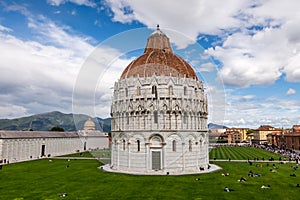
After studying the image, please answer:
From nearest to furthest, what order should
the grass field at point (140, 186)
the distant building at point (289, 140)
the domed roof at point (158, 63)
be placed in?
the grass field at point (140, 186), the domed roof at point (158, 63), the distant building at point (289, 140)

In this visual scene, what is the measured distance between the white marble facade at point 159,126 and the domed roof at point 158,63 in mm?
736

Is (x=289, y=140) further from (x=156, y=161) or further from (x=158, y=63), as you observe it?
(x=156, y=161)

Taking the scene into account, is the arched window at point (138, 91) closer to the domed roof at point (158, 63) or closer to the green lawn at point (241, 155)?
the domed roof at point (158, 63)

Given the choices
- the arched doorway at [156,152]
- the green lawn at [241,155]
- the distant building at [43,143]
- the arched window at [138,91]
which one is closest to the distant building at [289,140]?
the green lawn at [241,155]

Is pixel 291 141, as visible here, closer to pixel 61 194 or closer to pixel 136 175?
pixel 136 175

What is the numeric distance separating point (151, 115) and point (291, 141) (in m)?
75.4

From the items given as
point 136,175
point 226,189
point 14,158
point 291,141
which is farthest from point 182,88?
point 291,141

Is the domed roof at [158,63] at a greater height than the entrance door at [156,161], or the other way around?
the domed roof at [158,63]

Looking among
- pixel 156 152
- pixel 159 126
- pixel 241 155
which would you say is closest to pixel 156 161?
pixel 156 152

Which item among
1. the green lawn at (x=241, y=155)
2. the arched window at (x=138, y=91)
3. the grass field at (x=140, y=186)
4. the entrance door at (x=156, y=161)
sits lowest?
the green lawn at (x=241, y=155)

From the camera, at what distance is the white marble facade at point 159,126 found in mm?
39281

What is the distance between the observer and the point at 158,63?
142 ft

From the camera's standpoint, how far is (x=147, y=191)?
1063 inches

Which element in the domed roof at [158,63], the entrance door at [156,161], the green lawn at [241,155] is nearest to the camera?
the entrance door at [156,161]
